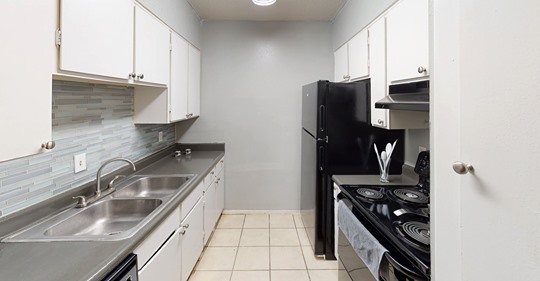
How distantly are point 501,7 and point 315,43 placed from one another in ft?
10.4

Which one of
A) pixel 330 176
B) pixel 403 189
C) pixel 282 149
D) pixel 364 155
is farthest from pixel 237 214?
pixel 403 189

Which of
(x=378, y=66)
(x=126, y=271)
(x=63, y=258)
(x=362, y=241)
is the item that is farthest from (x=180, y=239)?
(x=378, y=66)

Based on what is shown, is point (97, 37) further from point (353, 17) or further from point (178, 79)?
point (353, 17)

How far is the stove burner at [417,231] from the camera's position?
1134mm

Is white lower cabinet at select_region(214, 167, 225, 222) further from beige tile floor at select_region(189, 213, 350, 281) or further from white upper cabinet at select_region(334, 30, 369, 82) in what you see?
white upper cabinet at select_region(334, 30, 369, 82)

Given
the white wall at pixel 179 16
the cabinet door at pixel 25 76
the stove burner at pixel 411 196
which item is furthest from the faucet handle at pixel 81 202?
the stove burner at pixel 411 196

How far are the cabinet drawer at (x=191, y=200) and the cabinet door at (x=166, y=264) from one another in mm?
163

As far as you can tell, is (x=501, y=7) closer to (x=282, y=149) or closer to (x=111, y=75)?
(x=111, y=75)

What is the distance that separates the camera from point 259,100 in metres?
3.64

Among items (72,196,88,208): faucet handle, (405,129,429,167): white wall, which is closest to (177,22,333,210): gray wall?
(405,129,429,167): white wall

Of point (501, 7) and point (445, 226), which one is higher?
point (501, 7)

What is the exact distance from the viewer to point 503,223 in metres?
0.57

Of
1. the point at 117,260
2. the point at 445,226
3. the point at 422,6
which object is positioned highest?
the point at 422,6

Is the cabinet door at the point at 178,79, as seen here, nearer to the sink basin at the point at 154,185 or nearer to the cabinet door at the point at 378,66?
the sink basin at the point at 154,185
